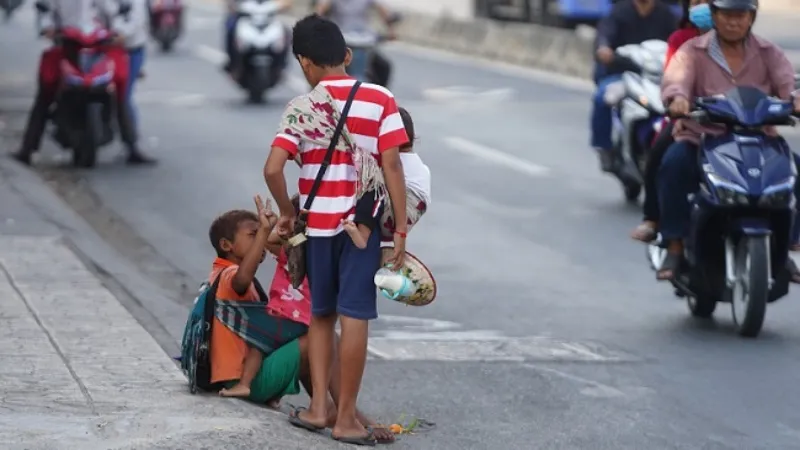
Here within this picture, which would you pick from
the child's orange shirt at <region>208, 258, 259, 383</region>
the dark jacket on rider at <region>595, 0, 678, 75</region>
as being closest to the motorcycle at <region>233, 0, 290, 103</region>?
the dark jacket on rider at <region>595, 0, 678, 75</region>

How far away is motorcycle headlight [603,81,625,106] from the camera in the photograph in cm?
1518

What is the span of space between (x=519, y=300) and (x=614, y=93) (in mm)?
4356

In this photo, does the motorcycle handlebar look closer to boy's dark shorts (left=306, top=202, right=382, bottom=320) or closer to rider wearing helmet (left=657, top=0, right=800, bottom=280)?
rider wearing helmet (left=657, top=0, right=800, bottom=280)

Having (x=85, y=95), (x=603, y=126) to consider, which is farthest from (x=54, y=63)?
(x=603, y=126)

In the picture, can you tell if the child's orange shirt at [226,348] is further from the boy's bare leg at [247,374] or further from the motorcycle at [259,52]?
the motorcycle at [259,52]

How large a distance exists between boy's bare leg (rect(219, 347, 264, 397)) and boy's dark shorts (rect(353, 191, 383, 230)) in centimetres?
87

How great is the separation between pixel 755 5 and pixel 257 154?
8.94 metres

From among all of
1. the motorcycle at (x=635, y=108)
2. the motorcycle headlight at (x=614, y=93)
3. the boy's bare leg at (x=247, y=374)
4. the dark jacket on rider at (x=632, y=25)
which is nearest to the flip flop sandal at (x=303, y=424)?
the boy's bare leg at (x=247, y=374)

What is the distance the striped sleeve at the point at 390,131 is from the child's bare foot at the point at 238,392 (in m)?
1.16

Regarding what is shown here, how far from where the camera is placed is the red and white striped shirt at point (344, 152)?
713 cm

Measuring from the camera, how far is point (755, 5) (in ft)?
32.4

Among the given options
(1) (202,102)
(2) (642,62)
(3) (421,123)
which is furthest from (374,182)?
(1) (202,102)

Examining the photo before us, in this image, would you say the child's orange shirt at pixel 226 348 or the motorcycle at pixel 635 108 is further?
the motorcycle at pixel 635 108

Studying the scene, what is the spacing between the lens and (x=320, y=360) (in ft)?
24.3
